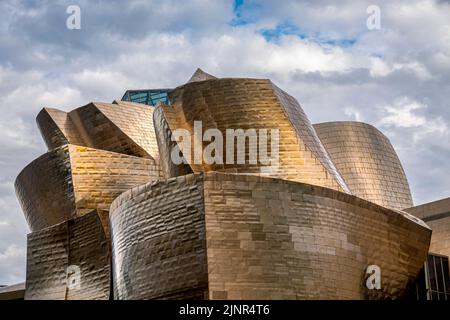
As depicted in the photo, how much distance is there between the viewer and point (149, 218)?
2164 centimetres

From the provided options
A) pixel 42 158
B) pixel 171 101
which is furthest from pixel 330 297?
pixel 42 158

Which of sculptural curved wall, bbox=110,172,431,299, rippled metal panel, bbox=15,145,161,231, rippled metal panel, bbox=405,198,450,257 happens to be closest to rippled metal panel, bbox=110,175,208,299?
sculptural curved wall, bbox=110,172,431,299

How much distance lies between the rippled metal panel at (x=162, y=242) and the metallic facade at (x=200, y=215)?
26mm

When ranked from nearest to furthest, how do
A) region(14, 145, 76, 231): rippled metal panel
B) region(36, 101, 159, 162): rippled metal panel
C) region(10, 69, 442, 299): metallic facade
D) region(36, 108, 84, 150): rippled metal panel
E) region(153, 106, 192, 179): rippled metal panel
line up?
region(10, 69, 442, 299): metallic facade, region(153, 106, 192, 179): rippled metal panel, region(14, 145, 76, 231): rippled metal panel, region(36, 101, 159, 162): rippled metal panel, region(36, 108, 84, 150): rippled metal panel

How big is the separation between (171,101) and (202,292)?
685cm

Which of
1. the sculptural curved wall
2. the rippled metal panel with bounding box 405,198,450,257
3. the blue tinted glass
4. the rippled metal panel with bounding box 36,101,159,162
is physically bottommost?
the sculptural curved wall

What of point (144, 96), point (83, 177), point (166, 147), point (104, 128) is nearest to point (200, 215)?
point (166, 147)

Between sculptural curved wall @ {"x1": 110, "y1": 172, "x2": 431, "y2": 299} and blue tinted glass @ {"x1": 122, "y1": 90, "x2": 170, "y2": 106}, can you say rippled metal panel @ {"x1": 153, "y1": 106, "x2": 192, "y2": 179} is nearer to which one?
sculptural curved wall @ {"x1": 110, "y1": 172, "x2": 431, "y2": 299}

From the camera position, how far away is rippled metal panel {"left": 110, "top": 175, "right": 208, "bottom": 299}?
20422 millimetres

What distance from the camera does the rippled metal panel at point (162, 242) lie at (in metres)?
20.4

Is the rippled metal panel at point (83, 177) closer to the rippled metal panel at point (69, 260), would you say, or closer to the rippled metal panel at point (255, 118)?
the rippled metal panel at point (69, 260)

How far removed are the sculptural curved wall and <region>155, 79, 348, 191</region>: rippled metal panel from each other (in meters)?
1.83

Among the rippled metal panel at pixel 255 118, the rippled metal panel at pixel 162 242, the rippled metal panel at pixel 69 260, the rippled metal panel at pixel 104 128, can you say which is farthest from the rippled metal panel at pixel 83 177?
the rippled metal panel at pixel 162 242
